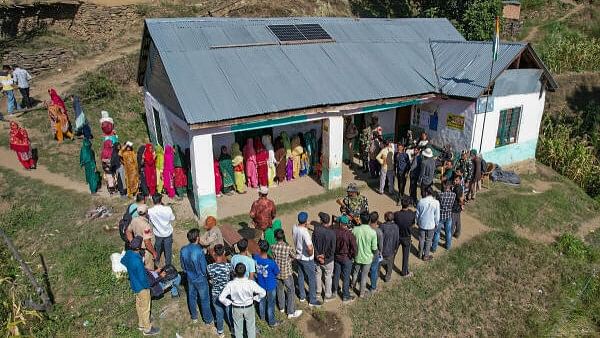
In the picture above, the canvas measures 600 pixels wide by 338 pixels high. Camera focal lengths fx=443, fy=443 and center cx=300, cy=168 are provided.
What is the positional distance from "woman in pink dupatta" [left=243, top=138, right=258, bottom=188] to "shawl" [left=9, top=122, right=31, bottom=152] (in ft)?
20.4

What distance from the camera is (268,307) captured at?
24.5 ft

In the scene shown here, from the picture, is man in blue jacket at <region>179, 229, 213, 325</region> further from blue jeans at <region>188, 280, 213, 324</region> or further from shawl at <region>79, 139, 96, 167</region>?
shawl at <region>79, 139, 96, 167</region>

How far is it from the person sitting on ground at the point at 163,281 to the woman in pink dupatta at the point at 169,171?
11.8ft

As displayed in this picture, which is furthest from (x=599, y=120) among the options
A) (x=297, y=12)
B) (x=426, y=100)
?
(x=297, y=12)

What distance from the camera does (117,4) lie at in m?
22.1

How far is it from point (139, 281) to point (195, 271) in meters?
0.86

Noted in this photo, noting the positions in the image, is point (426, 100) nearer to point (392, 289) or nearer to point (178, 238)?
point (392, 289)

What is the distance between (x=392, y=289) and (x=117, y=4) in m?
20.2

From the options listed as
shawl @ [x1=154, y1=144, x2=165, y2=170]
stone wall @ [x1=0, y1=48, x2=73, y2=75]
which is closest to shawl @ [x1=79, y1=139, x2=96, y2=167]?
shawl @ [x1=154, y1=144, x2=165, y2=170]

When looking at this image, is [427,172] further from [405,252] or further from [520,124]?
[520,124]

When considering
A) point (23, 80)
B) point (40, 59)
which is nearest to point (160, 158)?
point (23, 80)

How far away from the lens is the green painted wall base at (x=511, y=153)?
1398cm

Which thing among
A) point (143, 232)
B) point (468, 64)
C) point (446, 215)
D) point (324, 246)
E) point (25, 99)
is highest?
point (468, 64)

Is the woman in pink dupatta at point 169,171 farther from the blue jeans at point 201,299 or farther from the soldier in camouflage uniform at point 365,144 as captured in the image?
the soldier in camouflage uniform at point 365,144
